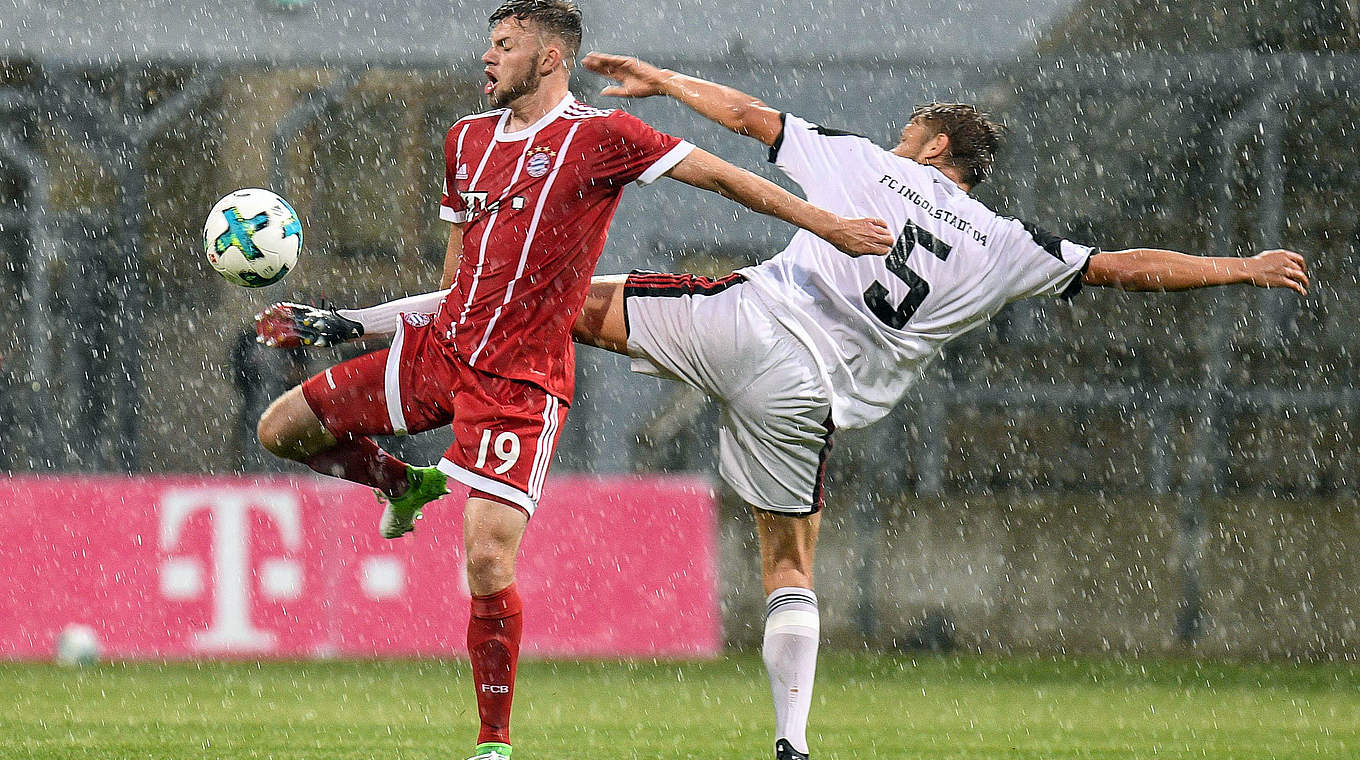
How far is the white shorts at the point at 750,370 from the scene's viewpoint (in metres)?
4.75

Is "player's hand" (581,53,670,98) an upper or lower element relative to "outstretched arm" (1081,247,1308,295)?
upper

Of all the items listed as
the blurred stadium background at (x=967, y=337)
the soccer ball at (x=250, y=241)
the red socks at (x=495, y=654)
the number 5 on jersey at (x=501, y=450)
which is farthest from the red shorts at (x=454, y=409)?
the blurred stadium background at (x=967, y=337)

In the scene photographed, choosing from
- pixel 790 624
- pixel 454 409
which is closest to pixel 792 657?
pixel 790 624

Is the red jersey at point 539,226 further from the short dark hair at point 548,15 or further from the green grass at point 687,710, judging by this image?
the green grass at point 687,710

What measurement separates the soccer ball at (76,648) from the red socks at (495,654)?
169 inches

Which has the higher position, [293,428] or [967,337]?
[967,337]

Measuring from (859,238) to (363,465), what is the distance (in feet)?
5.50

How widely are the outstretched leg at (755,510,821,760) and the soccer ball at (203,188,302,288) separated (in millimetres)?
1578

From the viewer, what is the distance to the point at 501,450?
14.0ft

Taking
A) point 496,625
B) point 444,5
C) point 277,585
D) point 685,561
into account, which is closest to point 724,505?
point 685,561

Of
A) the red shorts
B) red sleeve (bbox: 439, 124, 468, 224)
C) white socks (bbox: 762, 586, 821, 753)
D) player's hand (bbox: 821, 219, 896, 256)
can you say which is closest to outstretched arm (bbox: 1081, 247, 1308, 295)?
player's hand (bbox: 821, 219, 896, 256)

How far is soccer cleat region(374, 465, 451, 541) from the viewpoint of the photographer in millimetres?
5043

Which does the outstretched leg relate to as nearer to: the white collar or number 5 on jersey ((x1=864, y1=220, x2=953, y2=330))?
number 5 on jersey ((x1=864, y1=220, x2=953, y2=330))

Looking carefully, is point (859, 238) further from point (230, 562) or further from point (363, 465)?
point (230, 562)
